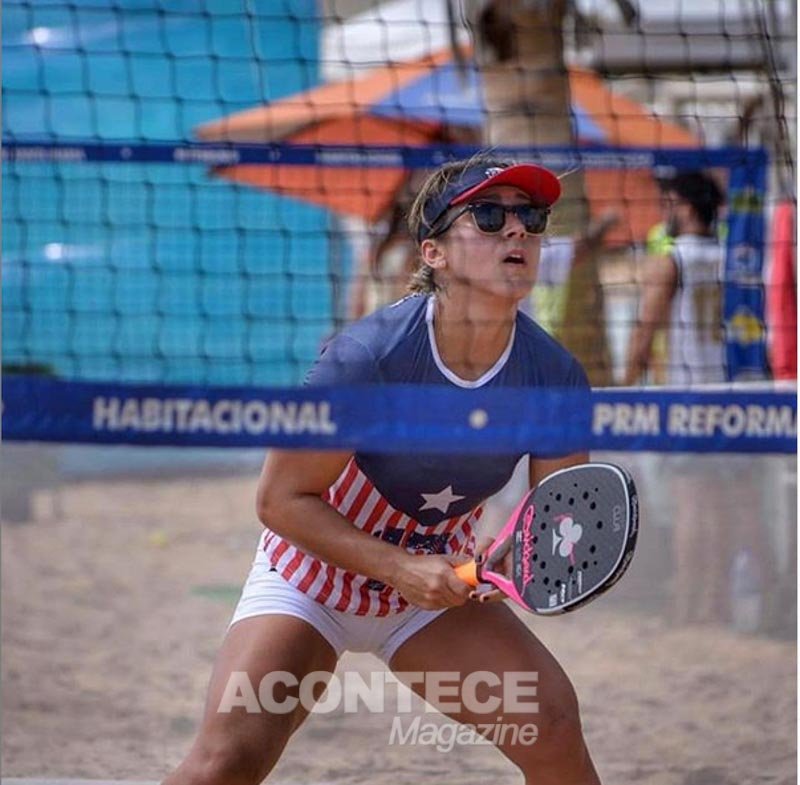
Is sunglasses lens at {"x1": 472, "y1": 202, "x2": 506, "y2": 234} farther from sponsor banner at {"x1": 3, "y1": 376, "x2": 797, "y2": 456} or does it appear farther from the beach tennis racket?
the beach tennis racket

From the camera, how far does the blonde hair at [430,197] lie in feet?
10.6

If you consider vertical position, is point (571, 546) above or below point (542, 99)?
below

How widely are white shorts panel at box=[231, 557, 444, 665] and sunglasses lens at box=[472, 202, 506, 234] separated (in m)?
0.75

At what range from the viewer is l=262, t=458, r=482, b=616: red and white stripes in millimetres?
3186

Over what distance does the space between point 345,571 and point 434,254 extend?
639 millimetres

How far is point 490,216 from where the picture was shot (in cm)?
314

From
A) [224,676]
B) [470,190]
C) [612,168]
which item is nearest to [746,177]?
[612,168]

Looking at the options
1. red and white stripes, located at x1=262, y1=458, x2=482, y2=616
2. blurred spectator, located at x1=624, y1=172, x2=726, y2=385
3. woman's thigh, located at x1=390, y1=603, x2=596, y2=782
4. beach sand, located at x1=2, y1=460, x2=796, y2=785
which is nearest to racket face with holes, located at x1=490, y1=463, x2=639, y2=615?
woman's thigh, located at x1=390, y1=603, x2=596, y2=782

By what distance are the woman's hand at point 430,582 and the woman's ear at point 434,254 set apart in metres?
0.59

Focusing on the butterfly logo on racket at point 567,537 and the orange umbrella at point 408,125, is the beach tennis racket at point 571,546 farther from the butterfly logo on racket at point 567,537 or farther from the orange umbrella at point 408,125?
the orange umbrella at point 408,125

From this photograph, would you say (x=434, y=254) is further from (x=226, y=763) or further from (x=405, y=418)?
(x=226, y=763)

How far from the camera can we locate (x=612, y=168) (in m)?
6.14

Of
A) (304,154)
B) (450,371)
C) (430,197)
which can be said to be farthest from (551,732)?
(304,154)

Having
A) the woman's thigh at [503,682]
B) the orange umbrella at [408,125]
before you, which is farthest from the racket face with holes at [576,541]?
the orange umbrella at [408,125]
